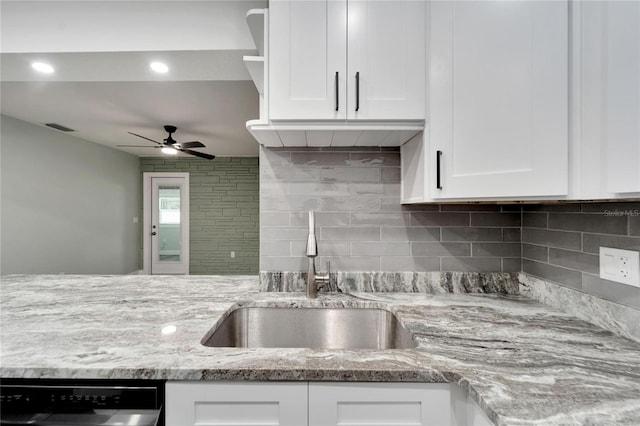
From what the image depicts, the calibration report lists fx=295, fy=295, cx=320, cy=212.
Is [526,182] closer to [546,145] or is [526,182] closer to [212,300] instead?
[546,145]

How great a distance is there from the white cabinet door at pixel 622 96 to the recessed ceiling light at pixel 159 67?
226 cm

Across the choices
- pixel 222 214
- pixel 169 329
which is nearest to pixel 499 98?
pixel 169 329

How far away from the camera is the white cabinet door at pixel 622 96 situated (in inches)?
25.8

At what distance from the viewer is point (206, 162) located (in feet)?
19.9

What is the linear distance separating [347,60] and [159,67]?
1588mm

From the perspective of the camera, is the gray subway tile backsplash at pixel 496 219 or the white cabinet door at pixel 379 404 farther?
the gray subway tile backsplash at pixel 496 219

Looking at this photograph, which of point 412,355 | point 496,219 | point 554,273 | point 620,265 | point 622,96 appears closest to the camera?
point 622,96

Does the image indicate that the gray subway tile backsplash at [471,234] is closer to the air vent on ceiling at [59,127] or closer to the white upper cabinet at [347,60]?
the white upper cabinet at [347,60]

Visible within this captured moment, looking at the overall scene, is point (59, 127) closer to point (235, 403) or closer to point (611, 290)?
point (235, 403)

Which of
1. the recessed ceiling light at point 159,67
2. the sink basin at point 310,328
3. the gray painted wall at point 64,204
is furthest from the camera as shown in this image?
the gray painted wall at point 64,204

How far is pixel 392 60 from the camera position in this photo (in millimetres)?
1140

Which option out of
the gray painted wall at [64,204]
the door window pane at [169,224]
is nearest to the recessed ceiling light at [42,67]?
the gray painted wall at [64,204]

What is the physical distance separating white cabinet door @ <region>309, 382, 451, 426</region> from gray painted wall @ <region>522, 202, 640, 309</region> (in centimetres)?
72

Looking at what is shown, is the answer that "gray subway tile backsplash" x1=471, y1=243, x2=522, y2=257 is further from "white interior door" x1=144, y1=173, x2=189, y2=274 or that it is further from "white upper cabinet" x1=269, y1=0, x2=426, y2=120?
"white interior door" x1=144, y1=173, x2=189, y2=274
